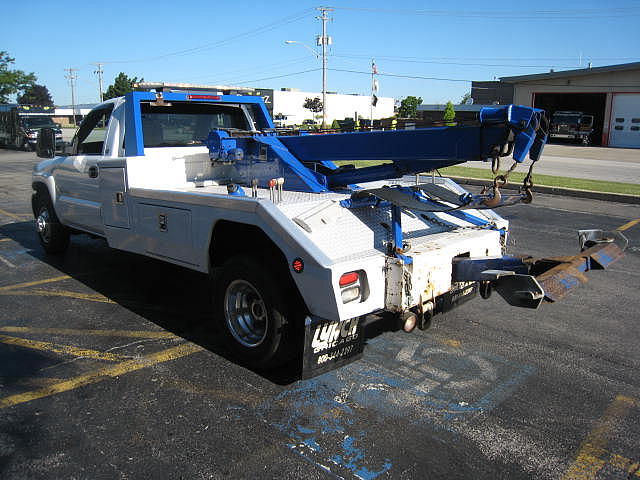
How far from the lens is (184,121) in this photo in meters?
6.41

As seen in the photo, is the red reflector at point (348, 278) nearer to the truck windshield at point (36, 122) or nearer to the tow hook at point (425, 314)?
the tow hook at point (425, 314)

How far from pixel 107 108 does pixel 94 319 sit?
2.42 m

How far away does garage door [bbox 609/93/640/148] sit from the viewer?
36750mm

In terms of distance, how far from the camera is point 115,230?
590 cm

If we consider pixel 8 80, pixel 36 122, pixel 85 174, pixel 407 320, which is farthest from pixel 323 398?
pixel 8 80

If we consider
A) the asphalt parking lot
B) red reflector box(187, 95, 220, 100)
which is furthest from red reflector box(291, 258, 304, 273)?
red reflector box(187, 95, 220, 100)

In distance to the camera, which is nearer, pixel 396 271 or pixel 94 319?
pixel 396 271

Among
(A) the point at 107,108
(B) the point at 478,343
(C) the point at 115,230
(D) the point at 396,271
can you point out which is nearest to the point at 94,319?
(C) the point at 115,230

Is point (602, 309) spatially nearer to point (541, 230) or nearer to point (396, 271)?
point (396, 271)

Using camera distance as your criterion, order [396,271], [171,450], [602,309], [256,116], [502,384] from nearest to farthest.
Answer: [171,450]
[396,271]
[502,384]
[602,309]
[256,116]

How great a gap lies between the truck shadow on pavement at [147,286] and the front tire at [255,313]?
0.53 ft

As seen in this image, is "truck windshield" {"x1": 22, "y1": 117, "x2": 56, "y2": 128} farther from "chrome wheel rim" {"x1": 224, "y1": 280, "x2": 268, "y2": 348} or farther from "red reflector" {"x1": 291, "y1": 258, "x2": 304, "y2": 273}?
"red reflector" {"x1": 291, "y1": 258, "x2": 304, "y2": 273}

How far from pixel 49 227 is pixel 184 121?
2894 mm

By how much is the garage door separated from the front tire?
39.2m
